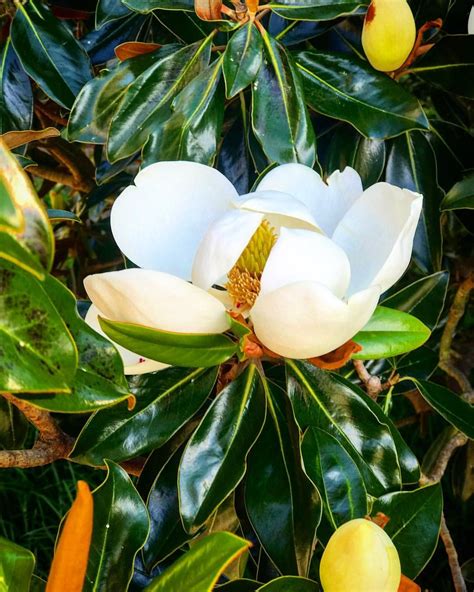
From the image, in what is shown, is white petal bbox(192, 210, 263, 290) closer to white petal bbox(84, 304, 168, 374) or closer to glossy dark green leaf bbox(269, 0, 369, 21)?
white petal bbox(84, 304, 168, 374)

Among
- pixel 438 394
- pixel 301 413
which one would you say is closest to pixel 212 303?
pixel 301 413

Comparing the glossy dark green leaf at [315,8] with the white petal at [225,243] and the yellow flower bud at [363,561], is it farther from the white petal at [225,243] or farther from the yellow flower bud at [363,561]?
the yellow flower bud at [363,561]

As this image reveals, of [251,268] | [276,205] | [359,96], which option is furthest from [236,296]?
[359,96]

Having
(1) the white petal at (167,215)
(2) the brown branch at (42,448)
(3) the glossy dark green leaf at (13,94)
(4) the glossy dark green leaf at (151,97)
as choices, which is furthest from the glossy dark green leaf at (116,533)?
(3) the glossy dark green leaf at (13,94)

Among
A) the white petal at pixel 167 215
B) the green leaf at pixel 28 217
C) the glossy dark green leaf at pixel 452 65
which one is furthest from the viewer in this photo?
the glossy dark green leaf at pixel 452 65

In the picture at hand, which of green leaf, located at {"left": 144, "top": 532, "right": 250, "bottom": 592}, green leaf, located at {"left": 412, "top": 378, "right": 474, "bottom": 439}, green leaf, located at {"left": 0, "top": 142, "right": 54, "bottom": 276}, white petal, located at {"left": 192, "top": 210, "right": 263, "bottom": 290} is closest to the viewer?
green leaf, located at {"left": 0, "top": 142, "right": 54, "bottom": 276}

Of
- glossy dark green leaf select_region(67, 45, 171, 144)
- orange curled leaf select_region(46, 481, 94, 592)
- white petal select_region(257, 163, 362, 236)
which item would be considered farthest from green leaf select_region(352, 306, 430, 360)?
glossy dark green leaf select_region(67, 45, 171, 144)
